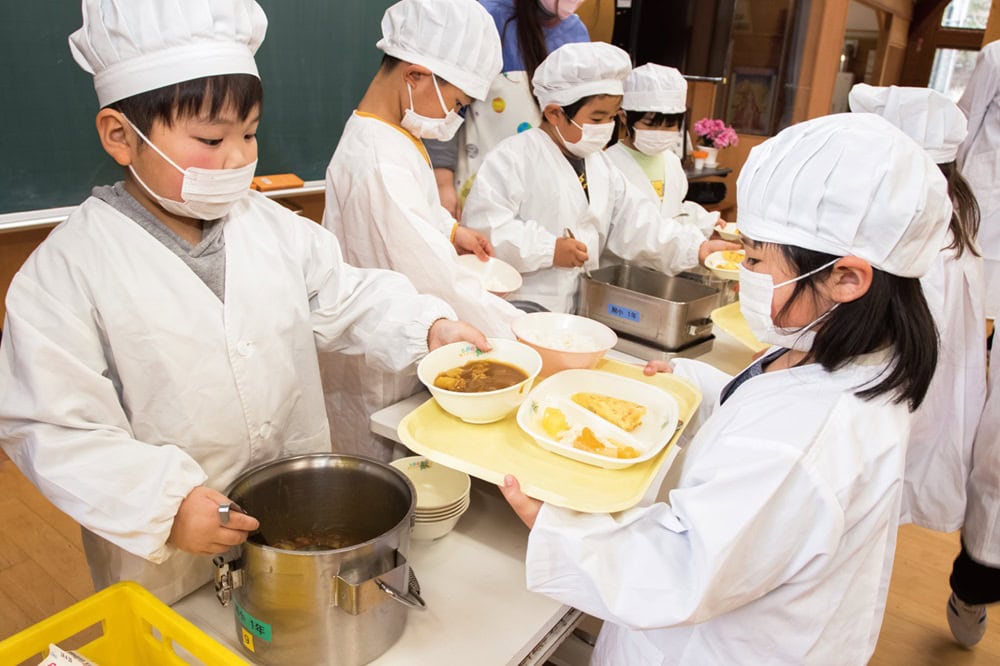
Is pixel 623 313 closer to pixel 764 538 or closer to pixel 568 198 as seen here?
pixel 568 198

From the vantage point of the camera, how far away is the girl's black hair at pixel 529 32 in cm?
247

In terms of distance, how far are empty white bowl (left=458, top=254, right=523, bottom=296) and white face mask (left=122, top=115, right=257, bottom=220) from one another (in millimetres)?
867

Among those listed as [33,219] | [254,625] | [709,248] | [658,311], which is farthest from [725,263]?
[33,219]

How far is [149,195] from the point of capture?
100 centimetres

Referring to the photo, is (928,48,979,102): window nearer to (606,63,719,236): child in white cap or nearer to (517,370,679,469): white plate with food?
(606,63,719,236): child in white cap

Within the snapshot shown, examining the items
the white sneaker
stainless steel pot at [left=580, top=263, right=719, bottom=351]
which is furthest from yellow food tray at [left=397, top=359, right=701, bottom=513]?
the white sneaker

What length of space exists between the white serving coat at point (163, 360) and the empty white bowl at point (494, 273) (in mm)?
552

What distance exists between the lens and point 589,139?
218cm

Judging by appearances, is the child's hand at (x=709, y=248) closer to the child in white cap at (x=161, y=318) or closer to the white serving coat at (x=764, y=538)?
the white serving coat at (x=764, y=538)

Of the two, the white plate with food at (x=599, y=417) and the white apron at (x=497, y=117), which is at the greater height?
the white apron at (x=497, y=117)

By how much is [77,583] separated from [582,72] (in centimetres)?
216

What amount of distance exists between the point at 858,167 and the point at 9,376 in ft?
3.45

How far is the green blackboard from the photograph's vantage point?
212 cm

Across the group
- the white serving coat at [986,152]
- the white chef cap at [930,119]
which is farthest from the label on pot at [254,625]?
the white serving coat at [986,152]
